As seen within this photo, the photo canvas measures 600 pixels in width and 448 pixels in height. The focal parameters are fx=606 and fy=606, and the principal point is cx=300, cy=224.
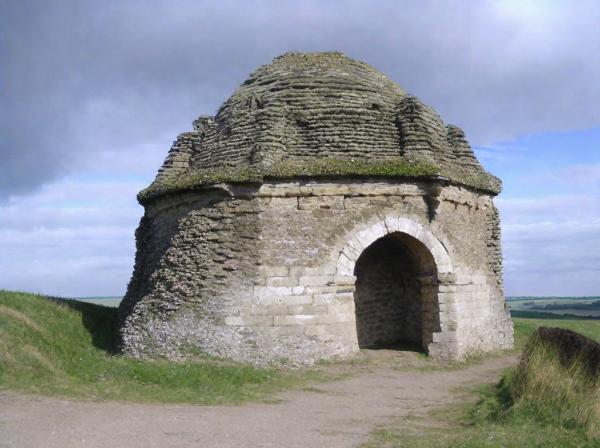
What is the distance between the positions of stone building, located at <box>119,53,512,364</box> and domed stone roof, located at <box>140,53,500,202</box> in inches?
1.4

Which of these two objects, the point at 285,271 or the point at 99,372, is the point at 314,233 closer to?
the point at 285,271

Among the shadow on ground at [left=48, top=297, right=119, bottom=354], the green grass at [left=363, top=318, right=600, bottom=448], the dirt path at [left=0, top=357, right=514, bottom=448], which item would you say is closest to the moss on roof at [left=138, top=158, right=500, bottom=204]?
the shadow on ground at [left=48, top=297, right=119, bottom=354]

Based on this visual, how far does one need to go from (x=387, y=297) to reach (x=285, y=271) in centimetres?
406

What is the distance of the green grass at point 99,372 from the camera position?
885 cm

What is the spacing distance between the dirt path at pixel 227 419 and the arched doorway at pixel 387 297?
3.75 metres

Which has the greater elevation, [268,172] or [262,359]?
[268,172]

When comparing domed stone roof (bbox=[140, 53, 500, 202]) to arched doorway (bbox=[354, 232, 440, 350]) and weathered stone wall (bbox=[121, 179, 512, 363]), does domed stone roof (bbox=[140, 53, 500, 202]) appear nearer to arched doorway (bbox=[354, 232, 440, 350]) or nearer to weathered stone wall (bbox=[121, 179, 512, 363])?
weathered stone wall (bbox=[121, 179, 512, 363])

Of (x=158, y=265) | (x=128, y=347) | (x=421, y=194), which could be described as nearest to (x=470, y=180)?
(x=421, y=194)

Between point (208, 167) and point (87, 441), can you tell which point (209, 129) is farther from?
point (87, 441)

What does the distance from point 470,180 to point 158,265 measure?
708 centimetres

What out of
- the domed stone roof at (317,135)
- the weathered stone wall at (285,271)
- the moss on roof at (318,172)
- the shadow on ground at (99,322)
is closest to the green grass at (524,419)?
the weathered stone wall at (285,271)

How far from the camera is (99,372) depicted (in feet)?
33.2

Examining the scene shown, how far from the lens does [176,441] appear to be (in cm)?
629

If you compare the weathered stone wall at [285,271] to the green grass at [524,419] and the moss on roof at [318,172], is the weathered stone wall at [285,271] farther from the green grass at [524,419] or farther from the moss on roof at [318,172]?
the green grass at [524,419]
